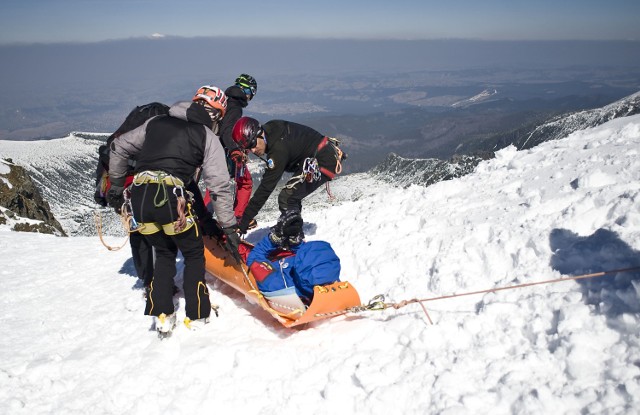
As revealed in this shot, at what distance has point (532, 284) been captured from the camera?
516 centimetres

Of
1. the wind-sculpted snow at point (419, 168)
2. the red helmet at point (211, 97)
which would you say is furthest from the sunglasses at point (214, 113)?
the wind-sculpted snow at point (419, 168)

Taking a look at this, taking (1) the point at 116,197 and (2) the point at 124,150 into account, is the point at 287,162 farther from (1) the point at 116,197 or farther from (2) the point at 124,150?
(1) the point at 116,197

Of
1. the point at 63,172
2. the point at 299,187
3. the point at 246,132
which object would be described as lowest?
the point at 63,172

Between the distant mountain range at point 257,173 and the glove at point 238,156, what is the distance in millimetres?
86106

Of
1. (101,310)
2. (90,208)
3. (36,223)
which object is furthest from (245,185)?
(90,208)

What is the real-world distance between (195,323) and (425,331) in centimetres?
362

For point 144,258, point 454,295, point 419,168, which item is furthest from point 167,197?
point 419,168

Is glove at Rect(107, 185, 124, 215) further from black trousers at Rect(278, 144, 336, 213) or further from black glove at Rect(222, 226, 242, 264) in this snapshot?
black trousers at Rect(278, 144, 336, 213)

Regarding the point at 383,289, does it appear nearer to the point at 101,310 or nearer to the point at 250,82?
the point at 101,310

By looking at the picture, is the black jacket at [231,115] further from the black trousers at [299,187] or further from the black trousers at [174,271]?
the black trousers at [174,271]

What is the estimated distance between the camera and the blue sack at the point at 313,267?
629 cm

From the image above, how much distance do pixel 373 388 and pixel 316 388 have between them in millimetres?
708

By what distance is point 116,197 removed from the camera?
7.61 meters

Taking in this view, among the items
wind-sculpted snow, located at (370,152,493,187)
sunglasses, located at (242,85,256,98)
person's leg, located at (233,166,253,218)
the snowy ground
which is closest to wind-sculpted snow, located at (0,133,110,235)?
wind-sculpted snow, located at (370,152,493,187)
